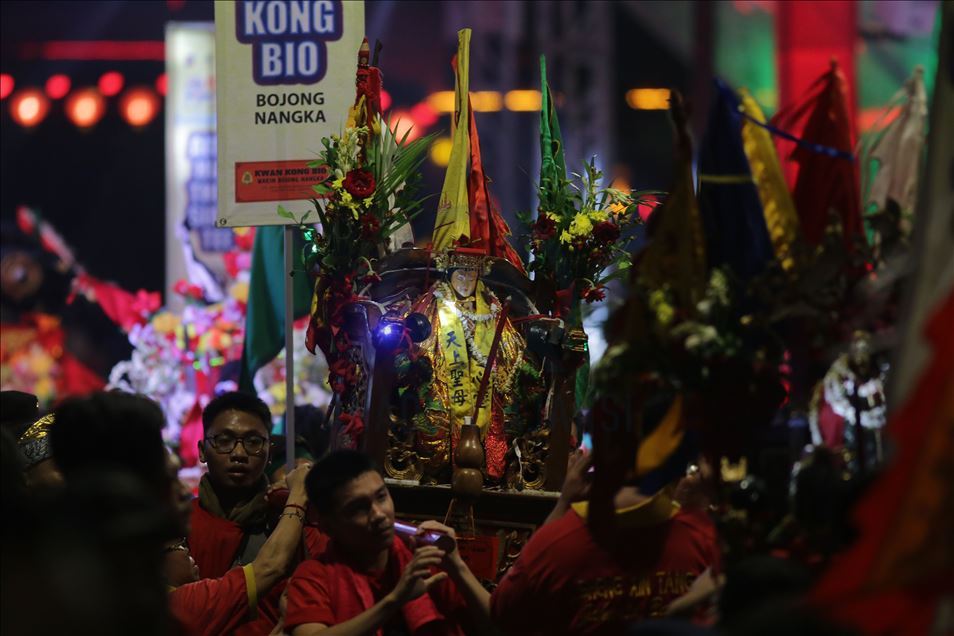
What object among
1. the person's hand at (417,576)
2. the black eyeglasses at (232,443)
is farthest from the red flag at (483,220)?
the person's hand at (417,576)

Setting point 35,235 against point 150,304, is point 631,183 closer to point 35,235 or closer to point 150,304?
point 150,304

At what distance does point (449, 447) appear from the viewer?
5523 mm

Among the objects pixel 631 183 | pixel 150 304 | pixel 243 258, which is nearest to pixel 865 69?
pixel 631 183

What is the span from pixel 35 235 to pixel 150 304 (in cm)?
148

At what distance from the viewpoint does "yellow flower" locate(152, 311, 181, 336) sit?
552 inches

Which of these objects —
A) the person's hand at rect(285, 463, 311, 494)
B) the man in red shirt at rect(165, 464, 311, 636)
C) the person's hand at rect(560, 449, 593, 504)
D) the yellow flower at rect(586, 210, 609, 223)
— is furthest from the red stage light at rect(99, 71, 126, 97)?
the person's hand at rect(560, 449, 593, 504)

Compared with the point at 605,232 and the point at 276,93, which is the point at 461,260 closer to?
the point at 605,232

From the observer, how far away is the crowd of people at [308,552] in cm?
213

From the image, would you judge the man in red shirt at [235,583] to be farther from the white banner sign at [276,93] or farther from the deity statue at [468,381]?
the white banner sign at [276,93]

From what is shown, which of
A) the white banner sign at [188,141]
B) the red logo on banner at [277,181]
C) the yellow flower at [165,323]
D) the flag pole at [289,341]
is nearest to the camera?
the flag pole at [289,341]

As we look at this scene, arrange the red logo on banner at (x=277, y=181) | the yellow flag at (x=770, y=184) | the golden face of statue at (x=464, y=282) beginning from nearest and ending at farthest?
the yellow flag at (x=770, y=184) < the golden face of statue at (x=464, y=282) < the red logo on banner at (x=277, y=181)

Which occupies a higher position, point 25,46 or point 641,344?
point 25,46

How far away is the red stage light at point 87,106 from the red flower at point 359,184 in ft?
36.1

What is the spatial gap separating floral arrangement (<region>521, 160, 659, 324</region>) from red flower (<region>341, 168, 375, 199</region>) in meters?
0.71
